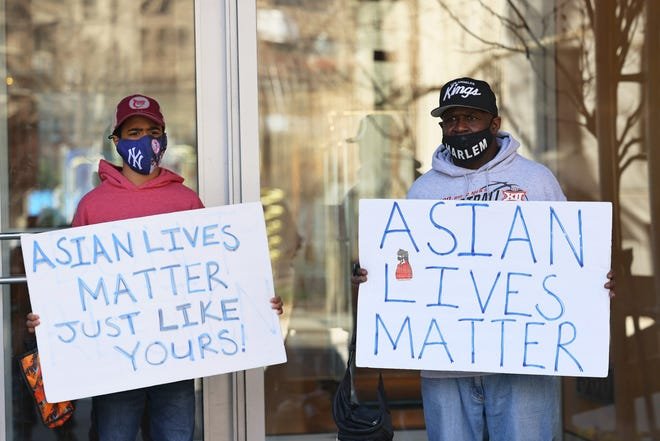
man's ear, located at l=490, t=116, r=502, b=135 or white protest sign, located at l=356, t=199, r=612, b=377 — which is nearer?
white protest sign, located at l=356, t=199, r=612, b=377

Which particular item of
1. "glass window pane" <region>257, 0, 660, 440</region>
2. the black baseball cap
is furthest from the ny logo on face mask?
"glass window pane" <region>257, 0, 660, 440</region>

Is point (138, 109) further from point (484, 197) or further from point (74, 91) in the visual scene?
point (74, 91)

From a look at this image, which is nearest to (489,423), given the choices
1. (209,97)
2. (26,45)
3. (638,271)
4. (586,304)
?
(586,304)

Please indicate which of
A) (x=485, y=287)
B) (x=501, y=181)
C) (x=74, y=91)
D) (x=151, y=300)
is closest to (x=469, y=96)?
(x=501, y=181)

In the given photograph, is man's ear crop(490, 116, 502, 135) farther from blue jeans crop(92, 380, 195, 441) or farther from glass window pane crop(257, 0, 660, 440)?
glass window pane crop(257, 0, 660, 440)

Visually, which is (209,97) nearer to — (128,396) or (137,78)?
(137,78)

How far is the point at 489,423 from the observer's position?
3.40 metres

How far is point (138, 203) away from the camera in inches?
141

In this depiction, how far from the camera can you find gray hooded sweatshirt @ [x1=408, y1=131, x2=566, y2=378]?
337 cm

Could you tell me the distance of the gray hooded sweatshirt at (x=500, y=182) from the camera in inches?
132

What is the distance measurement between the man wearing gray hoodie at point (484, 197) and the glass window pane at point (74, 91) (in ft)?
4.89

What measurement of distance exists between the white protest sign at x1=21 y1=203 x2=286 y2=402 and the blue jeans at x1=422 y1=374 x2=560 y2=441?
578mm

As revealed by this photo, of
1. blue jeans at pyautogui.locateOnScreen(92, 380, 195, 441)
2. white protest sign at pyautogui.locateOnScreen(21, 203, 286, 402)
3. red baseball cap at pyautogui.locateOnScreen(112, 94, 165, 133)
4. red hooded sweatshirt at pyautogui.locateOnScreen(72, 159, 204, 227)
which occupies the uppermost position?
red baseball cap at pyautogui.locateOnScreen(112, 94, 165, 133)

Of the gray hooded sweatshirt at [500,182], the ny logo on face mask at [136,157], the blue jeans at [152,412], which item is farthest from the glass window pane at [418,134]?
the gray hooded sweatshirt at [500,182]
